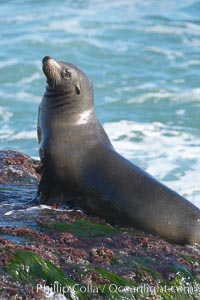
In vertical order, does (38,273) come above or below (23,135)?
below

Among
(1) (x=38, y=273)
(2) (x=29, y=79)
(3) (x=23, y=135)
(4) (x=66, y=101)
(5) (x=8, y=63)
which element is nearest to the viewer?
(1) (x=38, y=273)

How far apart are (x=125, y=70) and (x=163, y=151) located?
5.19 m

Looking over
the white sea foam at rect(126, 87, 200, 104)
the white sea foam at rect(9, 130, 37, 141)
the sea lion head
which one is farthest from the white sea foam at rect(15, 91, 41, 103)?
the sea lion head

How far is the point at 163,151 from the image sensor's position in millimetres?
13750

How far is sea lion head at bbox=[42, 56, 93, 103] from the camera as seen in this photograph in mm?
8234

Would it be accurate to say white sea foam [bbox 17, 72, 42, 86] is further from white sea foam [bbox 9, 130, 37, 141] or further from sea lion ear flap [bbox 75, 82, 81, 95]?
sea lion ear flap [bbox 75, 82, 81, 95]

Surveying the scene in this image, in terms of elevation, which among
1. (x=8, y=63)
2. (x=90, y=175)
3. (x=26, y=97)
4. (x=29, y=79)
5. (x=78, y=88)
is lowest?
(x=90, y=175)

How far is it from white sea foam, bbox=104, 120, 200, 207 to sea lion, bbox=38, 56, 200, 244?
3.44 metres

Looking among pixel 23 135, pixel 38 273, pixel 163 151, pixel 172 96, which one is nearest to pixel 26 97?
pixel 23 135

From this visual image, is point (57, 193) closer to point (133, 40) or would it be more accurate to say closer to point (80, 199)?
point (80, 199)

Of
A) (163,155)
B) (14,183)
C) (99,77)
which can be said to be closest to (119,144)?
(163,155)

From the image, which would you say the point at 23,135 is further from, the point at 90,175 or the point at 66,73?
the point at 90,175

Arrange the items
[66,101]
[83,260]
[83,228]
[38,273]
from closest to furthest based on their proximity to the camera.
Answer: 1. [38,273]
2. [83,260]
3. [83,228]
4. [66,101]

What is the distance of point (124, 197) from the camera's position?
305 inches
